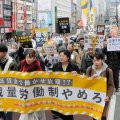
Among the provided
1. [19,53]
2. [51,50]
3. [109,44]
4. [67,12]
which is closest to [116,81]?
[109,44]

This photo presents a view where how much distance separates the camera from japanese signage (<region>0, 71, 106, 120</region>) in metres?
5.86

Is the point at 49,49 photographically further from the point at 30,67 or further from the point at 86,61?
the point at 30,67

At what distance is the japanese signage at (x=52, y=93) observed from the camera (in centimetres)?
586

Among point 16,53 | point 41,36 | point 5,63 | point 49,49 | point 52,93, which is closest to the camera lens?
point 52,93

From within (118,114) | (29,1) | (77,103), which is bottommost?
(118,114)

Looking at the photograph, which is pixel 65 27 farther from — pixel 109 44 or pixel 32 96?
pixel 32 96

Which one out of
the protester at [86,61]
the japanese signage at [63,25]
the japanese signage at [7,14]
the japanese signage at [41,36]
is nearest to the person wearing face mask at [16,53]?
the protester at [86,61]

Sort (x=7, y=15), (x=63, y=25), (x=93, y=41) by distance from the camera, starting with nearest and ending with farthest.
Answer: (x=93, y=41), (x=63, y=25), (x=7, y=15)

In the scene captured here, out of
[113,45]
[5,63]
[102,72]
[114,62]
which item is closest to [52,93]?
[102,72]

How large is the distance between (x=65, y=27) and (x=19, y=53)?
4505 millimetres

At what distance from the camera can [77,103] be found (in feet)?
19.4

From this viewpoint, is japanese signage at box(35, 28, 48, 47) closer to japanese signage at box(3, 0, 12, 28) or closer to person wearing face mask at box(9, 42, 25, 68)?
person wearing face mask at box(9, 42, 25, 68)

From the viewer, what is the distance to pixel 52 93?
5.99 metres

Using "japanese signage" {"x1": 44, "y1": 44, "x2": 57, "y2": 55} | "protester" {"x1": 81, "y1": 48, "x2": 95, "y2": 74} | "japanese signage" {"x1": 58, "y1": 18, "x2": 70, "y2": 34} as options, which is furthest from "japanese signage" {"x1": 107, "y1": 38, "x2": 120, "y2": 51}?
"japanese signage" {"x1": 58, "y1": 18, "x2": 70, "y2": 34}
